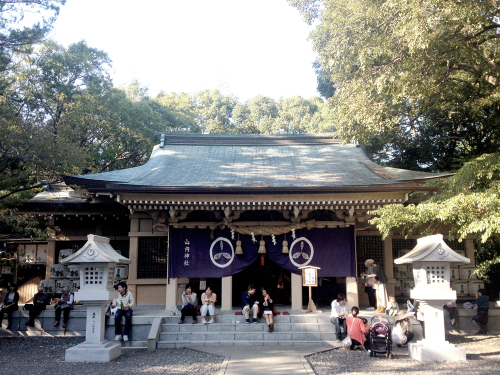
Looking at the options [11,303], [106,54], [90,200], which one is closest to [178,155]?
[90,200]

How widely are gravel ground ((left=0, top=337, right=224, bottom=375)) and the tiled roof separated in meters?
4.17

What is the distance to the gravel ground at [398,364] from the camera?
7.25 metres

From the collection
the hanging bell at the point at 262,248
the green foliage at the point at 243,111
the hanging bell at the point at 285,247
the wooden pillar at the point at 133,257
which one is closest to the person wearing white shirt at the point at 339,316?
the hanging bell at the point at 285,247

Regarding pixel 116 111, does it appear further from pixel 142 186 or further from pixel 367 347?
pixel 367 347

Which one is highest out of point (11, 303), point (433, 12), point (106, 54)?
point (106, 54)

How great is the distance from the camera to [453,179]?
9.64 m

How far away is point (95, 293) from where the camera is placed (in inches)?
350

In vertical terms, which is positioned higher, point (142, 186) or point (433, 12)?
point (433, 12)

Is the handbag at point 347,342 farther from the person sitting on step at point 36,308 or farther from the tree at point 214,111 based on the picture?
the tree at point 214,111

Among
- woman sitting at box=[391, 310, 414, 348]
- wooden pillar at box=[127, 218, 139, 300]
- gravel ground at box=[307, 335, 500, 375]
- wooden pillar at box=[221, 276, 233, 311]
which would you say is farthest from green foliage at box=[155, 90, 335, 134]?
gravel ground at box=[307, 335, 500, 375]

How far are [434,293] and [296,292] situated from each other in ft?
14.3

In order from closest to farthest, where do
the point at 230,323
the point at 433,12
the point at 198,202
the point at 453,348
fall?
the point at 453,348
the point at 433,12
the point at 230,323
the point at 198,202

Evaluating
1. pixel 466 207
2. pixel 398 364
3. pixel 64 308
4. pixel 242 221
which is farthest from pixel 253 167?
pixel 398 364

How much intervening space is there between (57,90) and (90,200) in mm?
11706
